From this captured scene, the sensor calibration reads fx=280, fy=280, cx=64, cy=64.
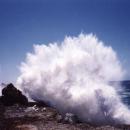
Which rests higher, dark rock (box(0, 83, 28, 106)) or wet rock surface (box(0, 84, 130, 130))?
dark rock (box(0, 83, 28, 106))

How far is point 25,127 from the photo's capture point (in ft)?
82.9

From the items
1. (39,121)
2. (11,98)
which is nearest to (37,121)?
(39,121)

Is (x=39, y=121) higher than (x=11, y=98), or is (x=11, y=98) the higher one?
(x=11, y=98)

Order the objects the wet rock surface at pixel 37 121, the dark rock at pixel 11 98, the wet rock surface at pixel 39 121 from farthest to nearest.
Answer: the dark rock at pixel 11 98 → the wet rock surface at pixel 39 121 → the wet rock surface at pixel 37 121

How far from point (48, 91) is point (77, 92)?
20.5 ft

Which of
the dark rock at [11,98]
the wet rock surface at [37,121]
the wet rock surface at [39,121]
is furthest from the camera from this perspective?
the dark rock at [11,98]

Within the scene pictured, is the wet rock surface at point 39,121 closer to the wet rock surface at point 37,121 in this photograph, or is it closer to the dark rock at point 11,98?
the wet rock surface at point 37,121

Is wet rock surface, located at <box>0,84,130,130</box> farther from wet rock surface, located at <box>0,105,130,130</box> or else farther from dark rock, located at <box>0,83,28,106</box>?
dark rock, located at <box>0,83,28,106</box>

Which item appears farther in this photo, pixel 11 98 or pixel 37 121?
pixel 11 98

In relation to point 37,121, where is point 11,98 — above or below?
above

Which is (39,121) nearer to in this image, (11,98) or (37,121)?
(37,121)

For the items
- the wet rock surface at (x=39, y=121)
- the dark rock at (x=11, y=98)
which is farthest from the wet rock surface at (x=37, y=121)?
the dark rock at (x=11, y=98)

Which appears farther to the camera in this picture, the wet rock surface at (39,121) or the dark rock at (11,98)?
the dark rock at (11,98)

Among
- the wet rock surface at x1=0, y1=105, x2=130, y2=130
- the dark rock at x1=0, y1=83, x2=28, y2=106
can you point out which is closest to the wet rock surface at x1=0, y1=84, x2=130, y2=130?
the wet rock surface at x1=0, y1=105, x2=130, y2=130
